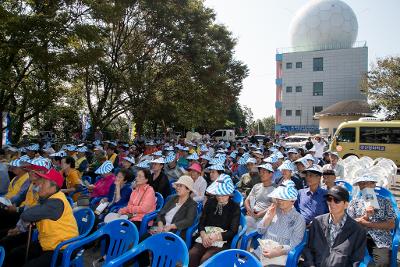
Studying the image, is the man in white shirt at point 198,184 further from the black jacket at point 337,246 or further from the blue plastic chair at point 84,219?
the black jacket at point 337,246

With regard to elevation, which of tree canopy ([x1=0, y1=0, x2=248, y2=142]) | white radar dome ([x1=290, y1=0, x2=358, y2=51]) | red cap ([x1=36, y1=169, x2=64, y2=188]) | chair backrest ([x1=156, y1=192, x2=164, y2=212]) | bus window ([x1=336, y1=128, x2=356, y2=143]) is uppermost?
white radar dome ([x1=290, y1=0, x2=358, y2=51])

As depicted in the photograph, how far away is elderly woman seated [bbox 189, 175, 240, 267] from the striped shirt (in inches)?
15.8

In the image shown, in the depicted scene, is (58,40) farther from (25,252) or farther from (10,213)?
(25,252)

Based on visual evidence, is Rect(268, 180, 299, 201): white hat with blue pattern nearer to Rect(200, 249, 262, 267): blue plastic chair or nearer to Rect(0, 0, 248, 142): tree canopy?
Rect(200, 249, 262, 267): blue plastic chair

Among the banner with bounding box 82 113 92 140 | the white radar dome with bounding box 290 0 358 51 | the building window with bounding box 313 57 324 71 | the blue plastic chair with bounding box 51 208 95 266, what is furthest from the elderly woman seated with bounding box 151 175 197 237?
Answer: the building window with bounding box 313 57 324 71

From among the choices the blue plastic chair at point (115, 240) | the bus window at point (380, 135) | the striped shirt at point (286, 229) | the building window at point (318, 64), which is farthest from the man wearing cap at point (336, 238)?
the building window at point (318, 64)

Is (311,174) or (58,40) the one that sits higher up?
(58,40)

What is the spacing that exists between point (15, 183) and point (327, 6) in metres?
42.7

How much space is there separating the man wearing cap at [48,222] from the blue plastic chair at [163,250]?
3.11 feet

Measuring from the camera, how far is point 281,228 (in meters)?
3.85

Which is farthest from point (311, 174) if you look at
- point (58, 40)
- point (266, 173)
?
point (58, 40)

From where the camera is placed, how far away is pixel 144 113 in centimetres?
1847

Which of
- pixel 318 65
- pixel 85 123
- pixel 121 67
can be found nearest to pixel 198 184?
pixel 121 67

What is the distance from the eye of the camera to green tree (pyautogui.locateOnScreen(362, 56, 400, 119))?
77.7 ft
